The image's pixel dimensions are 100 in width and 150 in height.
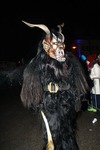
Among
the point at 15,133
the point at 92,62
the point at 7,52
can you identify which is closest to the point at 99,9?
the point at 92,62

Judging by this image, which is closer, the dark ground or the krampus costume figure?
the krampus costume figure

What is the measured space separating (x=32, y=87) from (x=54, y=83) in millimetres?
313

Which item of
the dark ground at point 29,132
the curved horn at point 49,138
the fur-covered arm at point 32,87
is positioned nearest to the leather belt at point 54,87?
the fur-covered arm at point 32,87

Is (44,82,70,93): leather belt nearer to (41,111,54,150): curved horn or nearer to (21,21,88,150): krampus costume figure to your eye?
(21,21,88,150): krampus costume figure

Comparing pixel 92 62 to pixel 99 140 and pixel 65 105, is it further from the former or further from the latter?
pixel 65 105

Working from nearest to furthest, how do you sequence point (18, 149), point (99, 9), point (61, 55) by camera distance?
1. point (61, 55)
2. point (18, 149)
3. point (99, 9)

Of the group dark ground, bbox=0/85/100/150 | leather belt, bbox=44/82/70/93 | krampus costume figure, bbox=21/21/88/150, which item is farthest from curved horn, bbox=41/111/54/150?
dark ground, bbox=0/85/100/150

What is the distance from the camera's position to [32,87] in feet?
8.04

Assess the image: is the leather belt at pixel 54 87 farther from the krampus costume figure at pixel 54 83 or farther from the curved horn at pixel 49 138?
the curved horn at pixel 49 138

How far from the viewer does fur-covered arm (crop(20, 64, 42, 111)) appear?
2.44 m

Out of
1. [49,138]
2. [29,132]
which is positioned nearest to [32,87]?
[49,138]

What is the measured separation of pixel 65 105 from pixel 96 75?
242 centimetres

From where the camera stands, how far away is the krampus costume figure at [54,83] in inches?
94.9

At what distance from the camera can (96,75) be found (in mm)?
4660
